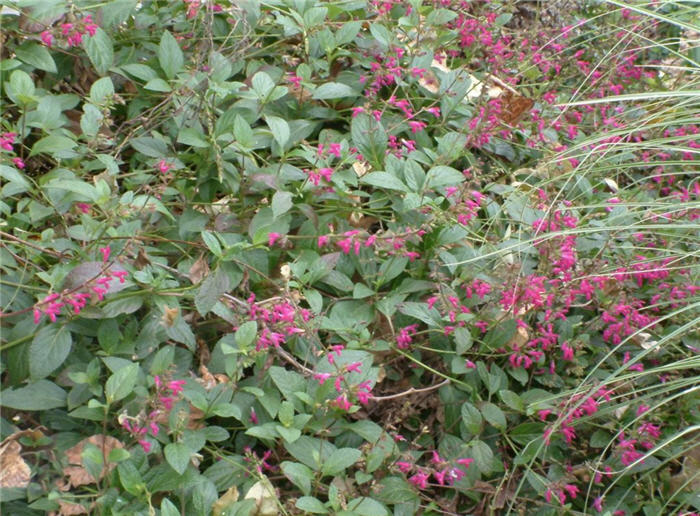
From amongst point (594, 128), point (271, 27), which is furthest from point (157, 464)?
point (594, 128)

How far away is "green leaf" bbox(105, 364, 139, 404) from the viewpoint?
168cm

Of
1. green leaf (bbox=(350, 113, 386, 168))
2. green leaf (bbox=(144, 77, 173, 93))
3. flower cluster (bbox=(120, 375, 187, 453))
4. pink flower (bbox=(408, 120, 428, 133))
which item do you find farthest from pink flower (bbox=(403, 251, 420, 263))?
green leaf (bbox=(144, 77, 173, 93))

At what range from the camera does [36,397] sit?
1751 mm

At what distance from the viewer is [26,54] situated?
87.7 inches

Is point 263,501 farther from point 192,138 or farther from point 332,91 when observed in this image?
point 332,91

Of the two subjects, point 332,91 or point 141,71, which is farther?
point 332,91

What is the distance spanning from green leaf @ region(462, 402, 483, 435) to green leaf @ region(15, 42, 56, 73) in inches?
51.2

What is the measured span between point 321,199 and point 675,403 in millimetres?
999

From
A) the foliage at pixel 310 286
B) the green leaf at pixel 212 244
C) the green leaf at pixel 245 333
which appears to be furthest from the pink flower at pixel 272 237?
the green leaf at pixel 245 333

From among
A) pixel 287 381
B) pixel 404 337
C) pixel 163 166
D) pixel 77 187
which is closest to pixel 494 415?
pixel 404 337

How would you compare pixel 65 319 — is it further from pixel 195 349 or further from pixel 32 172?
pixel 32 172

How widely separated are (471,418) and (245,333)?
1.92 feet

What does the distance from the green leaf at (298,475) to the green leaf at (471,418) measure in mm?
427

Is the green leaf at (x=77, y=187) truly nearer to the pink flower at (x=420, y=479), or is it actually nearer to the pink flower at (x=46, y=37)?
the pink flower at (x=46, y=37)
